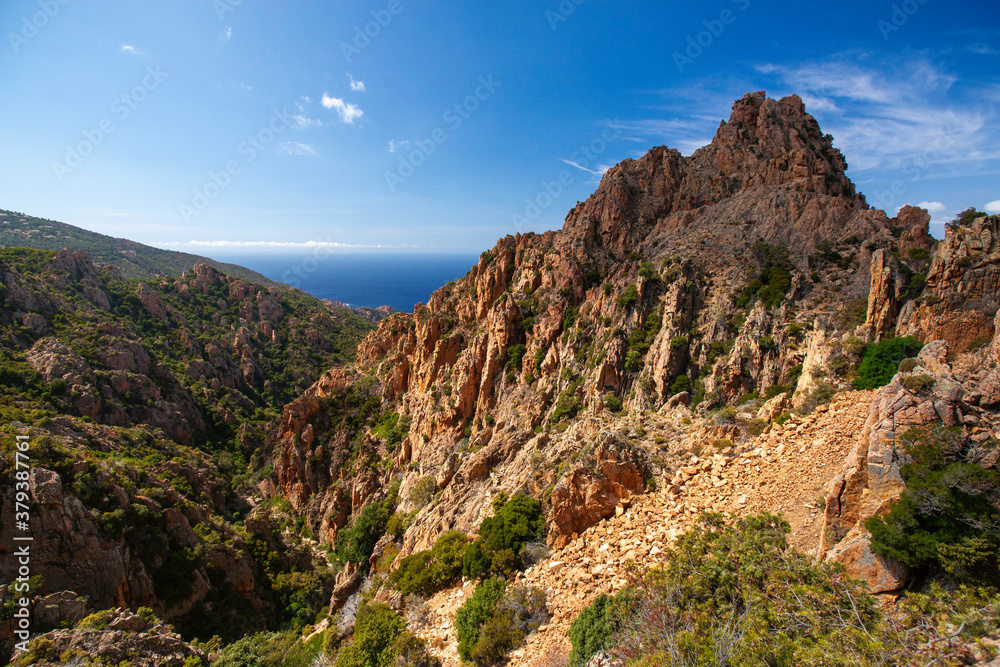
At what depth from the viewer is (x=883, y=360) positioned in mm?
15188

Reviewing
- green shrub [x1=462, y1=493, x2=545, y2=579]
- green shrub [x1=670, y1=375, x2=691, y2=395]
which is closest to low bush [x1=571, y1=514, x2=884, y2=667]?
green shrub [x1=462, y1=493, x2=545, y2=579]

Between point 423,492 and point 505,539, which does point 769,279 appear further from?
point 423,492

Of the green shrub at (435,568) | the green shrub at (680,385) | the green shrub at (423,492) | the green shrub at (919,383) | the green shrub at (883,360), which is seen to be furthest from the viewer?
the green shrub at (423,492)

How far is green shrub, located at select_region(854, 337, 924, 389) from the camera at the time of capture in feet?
48.2

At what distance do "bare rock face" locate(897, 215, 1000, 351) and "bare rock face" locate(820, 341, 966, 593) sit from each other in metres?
4.87

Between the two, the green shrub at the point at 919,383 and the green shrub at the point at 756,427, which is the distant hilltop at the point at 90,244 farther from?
the green shrub at the point at 919,383

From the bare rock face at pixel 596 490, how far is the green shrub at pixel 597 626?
173 inches

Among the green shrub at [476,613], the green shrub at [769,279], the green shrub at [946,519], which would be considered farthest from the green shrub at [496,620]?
the green shrub at [769,279]

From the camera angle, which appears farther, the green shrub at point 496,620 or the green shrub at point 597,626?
the green shrub at point 496,620

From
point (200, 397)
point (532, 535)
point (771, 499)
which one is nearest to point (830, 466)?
point (771, 499)

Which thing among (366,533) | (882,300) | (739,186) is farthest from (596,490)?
(739,186)

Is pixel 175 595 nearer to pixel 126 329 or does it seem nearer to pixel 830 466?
pixel 830 466

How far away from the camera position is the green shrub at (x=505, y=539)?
53.6ft

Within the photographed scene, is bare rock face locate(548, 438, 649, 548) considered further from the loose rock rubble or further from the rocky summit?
the loose rock rubble
